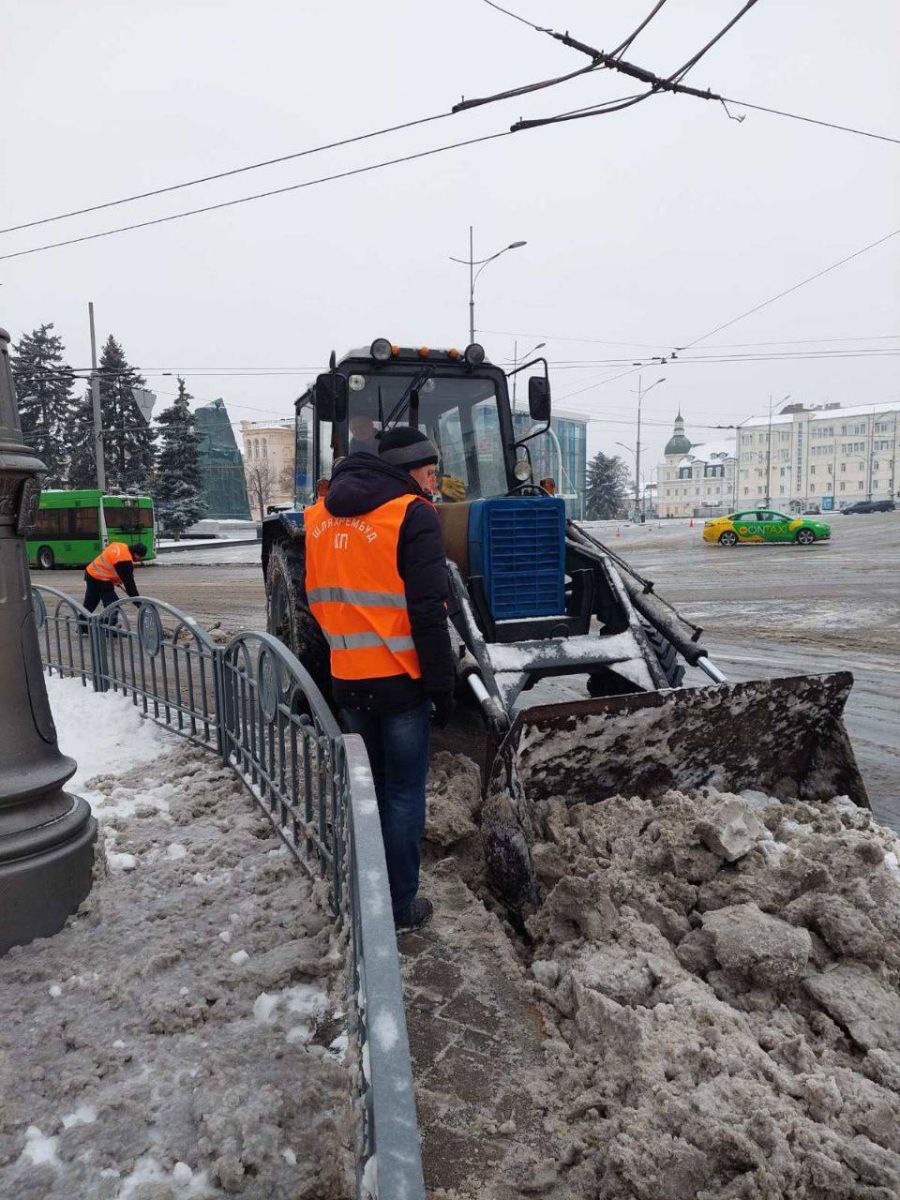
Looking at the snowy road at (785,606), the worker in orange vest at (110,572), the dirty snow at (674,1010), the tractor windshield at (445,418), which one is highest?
the tractor windshield at (445,418)

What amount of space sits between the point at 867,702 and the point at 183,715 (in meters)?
5.44

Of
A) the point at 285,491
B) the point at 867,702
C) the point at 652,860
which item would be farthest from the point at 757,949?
the point at 285,491

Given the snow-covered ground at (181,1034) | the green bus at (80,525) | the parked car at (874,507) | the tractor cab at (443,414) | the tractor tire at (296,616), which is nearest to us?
the snow-covered ground at (181,1034)

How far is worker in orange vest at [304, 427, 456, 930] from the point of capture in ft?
10.4

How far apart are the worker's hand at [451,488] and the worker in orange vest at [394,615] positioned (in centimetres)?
295

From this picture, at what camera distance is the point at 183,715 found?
5.72 meters

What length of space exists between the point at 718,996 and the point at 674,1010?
29cm

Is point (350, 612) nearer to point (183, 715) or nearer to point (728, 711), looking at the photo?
point (728, 711)

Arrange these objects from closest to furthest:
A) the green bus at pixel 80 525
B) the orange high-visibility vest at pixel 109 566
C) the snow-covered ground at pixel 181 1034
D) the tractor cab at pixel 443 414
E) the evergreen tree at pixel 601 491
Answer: the snow-covered ground at pixel 181 1034, the tractor cab at pixel 443 414, the orange high-visibility vest at pixel 109 566, the green bus at pixel 80 525, the evergreen tree at pixel 601 491

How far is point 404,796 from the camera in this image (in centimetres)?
332

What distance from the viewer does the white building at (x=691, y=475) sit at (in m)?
114

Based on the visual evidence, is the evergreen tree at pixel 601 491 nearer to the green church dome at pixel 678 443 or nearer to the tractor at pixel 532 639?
the green church dome at pixel 678 443

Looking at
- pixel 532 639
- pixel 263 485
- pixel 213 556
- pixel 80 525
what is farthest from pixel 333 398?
pixel 263 485

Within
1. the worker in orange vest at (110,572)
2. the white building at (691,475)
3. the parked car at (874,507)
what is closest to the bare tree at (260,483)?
the parked car at (874,507)
